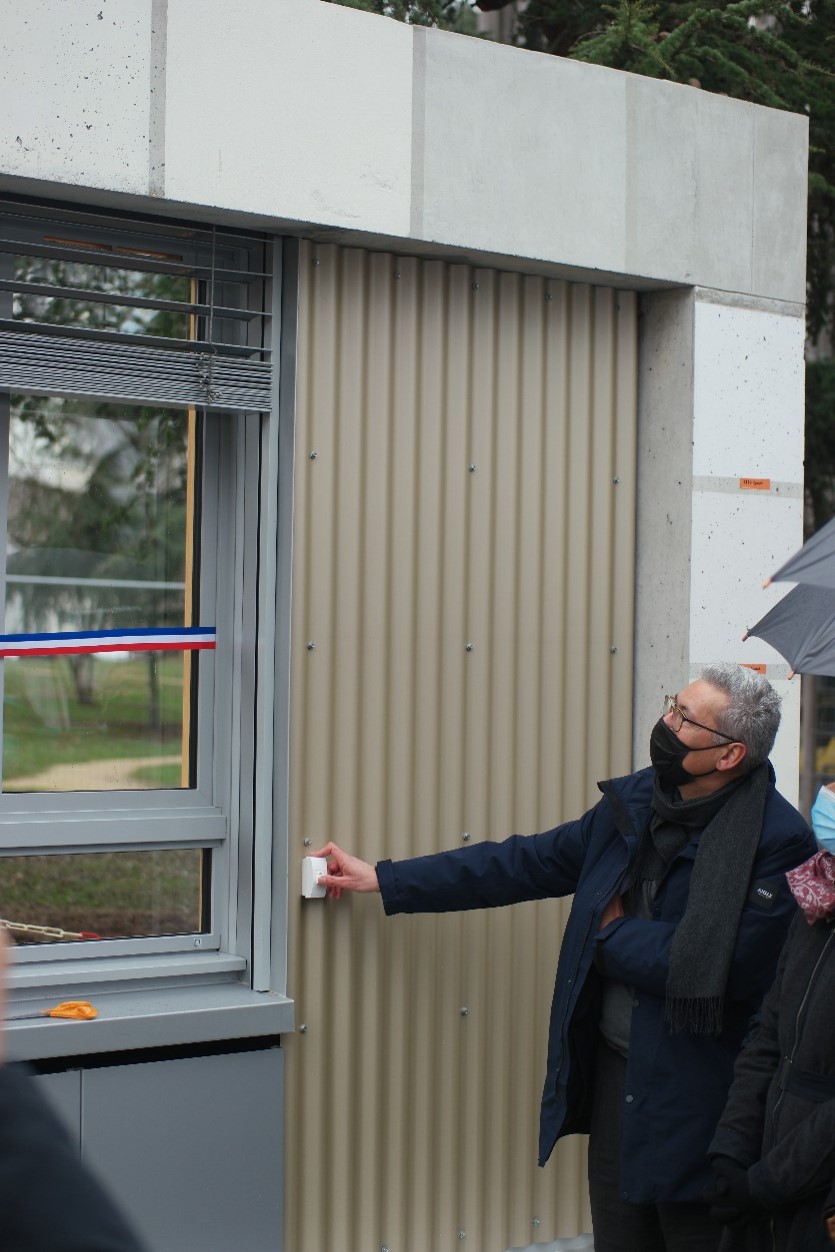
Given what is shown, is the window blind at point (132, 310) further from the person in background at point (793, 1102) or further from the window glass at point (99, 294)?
the person in background at point (793, 1102)

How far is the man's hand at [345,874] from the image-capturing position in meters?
4.70

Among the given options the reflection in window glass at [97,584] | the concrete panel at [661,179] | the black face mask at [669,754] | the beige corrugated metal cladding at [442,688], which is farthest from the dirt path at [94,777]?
the concrete panel at [661,179]

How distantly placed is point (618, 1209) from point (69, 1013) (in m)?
1.58

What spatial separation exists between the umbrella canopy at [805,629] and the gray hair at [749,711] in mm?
142

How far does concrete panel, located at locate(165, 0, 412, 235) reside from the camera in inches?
176

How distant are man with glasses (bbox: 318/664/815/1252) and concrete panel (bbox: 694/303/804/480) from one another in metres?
1.51

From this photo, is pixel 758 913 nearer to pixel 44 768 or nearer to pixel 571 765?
pixel 571 765

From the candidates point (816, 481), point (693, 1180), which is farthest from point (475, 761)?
point (816, 481)

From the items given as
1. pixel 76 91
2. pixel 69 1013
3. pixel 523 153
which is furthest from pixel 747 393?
pixel 69 1013

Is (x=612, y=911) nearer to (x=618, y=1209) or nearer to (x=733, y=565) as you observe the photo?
(x=618, y=1209)

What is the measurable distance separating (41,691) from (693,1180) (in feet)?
7.53

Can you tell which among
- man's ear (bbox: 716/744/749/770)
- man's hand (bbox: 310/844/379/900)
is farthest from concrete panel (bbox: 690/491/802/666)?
man's hand (bbox: 310/844/379/900)

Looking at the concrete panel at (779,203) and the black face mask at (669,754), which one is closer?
the black face mask at (669,754)

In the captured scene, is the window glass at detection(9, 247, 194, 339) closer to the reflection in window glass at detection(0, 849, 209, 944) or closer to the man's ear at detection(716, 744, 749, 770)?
the reflection in window glass at detection(0, 849, 209, 944)
